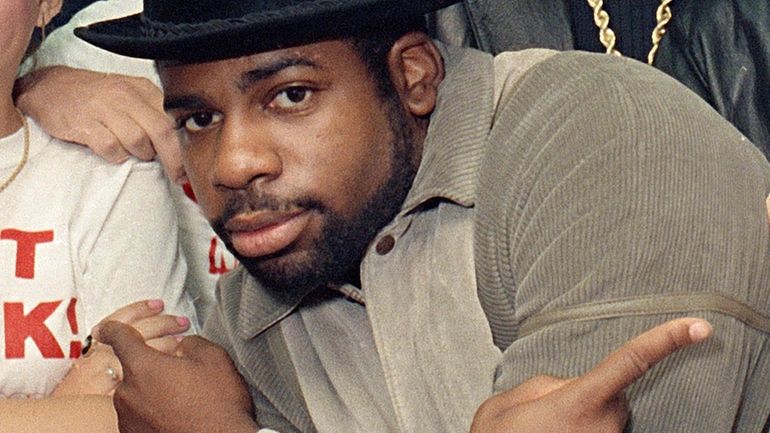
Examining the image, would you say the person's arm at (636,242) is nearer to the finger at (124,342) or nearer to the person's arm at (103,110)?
the finger at (124,342)

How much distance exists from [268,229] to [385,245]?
0.46 feet

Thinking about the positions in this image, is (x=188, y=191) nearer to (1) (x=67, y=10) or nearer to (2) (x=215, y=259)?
(2) (x=215, y=259)

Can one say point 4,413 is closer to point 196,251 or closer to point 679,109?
point 196,251

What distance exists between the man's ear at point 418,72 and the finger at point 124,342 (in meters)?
0.44

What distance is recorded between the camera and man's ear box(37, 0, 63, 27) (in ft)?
6.52

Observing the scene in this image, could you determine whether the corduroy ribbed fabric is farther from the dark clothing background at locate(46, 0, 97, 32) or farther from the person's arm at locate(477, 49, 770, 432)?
the dark clothing background at locate(46, 0, 97, 32)

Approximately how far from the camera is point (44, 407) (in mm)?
1840

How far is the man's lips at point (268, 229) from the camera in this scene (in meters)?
1.51

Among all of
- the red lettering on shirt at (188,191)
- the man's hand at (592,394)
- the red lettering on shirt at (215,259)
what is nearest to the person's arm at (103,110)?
the red lettering on shirt at (188,191)

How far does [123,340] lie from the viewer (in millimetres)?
1767

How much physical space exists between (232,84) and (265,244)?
0.17 meters

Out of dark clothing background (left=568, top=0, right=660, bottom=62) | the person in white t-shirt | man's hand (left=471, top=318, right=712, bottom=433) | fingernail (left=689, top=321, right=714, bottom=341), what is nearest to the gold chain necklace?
the person in white t-shirt

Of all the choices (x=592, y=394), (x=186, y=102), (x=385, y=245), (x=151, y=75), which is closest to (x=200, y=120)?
(x=186, y=102)

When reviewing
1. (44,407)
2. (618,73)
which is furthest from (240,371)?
(618,73)
